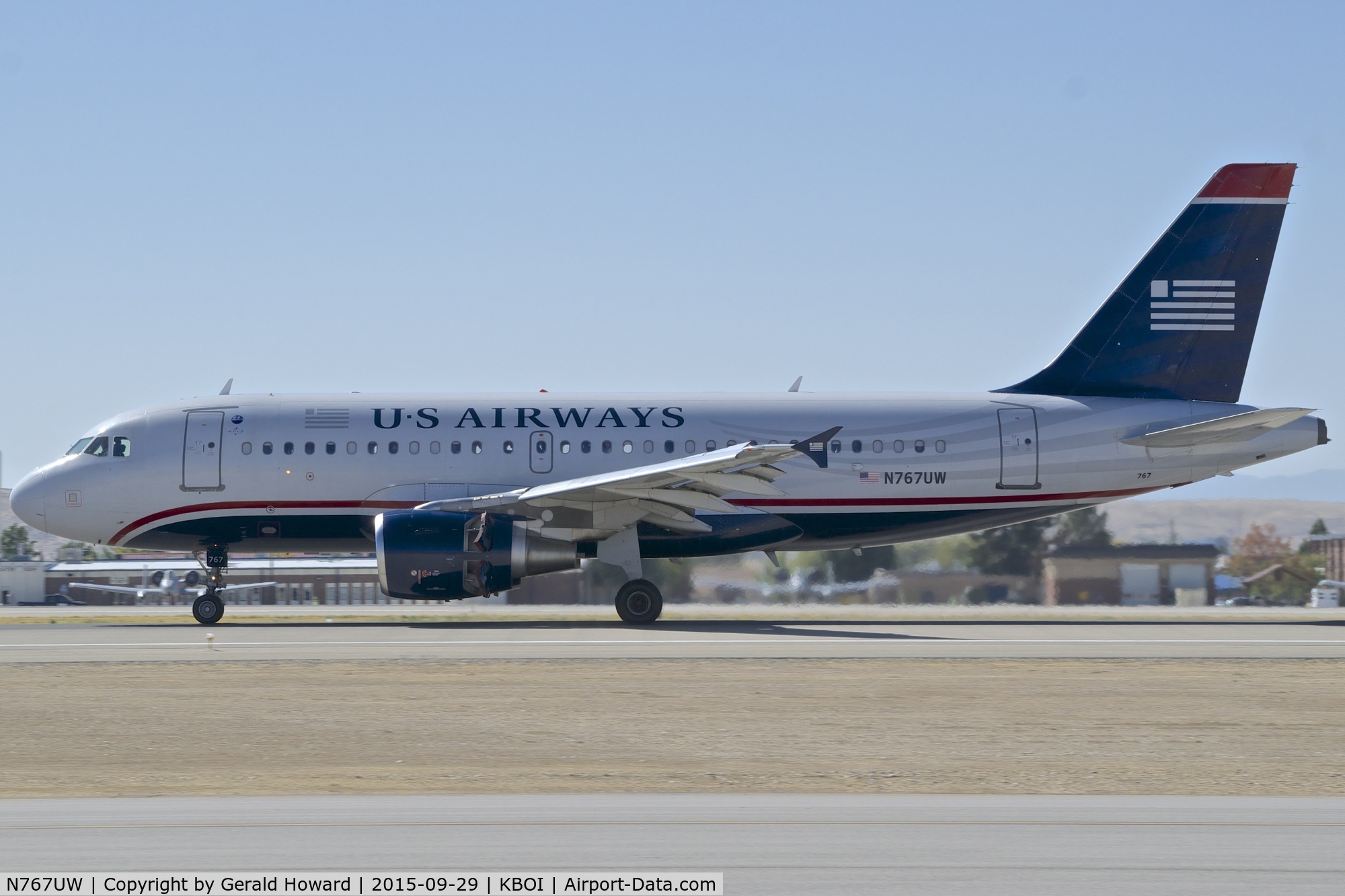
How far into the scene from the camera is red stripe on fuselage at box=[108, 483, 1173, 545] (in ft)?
84.2

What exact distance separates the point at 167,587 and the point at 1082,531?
109 ft

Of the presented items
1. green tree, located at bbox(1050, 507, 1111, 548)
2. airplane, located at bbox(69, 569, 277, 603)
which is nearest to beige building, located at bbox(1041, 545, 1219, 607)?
green tree, located at bbox(1050, 507, 1111, 548)

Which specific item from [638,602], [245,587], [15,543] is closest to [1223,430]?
[638,602]

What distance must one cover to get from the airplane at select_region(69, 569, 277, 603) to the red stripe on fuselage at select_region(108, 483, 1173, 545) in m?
20.0

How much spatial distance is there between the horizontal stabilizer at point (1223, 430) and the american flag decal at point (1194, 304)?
86.6 inches

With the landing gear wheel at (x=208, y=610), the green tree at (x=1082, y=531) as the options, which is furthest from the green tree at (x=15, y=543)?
the green tree at (x=1082, y=531)

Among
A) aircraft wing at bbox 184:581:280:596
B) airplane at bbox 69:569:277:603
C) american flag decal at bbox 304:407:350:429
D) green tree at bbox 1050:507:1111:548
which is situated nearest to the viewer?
american flag decal at bbox 304:407:350:429

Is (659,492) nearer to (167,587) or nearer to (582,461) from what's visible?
(582,461)

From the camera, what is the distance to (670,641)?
21594 millimetres

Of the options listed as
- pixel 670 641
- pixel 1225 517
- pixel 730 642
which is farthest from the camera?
pixel 1225 517

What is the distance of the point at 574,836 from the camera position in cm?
788

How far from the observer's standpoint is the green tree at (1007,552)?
110ft

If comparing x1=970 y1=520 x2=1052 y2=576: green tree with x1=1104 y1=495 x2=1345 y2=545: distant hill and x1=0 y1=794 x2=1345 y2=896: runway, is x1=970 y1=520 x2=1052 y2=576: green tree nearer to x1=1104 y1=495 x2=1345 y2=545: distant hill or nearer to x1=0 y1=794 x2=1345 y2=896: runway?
x1=0 y1=794 x2=1345 y2=896: runway

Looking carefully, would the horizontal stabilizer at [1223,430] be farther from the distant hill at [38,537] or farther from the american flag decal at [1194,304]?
the distant hill at [38,537]
